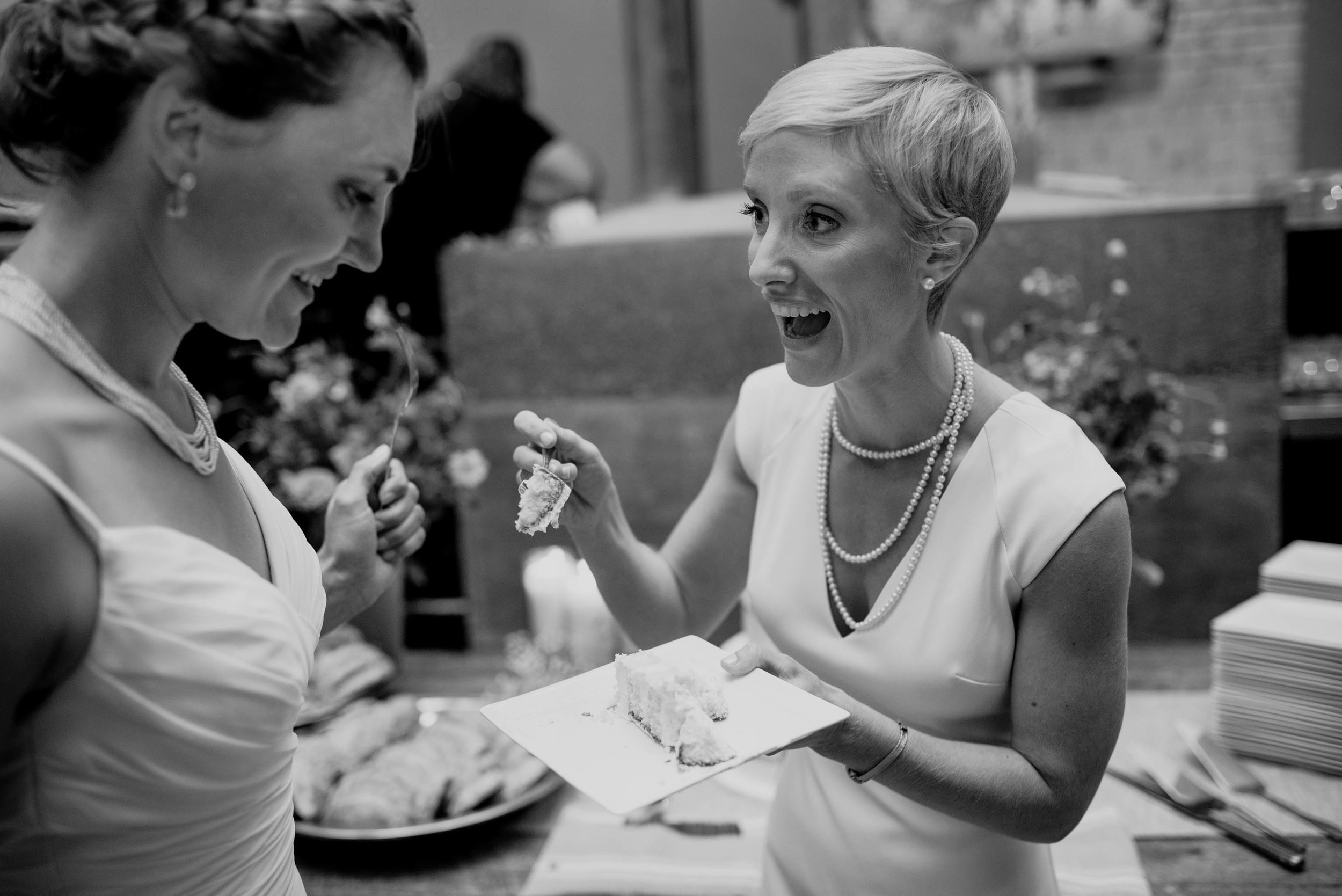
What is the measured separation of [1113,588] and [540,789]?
1.08 metres

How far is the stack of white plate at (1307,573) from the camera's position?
1.98 meters

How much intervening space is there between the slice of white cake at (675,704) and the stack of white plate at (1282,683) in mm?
1130

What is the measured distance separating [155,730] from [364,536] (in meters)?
0.55

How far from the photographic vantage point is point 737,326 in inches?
119

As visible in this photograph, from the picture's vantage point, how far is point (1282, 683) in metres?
1.87

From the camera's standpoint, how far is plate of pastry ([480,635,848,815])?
110 cm

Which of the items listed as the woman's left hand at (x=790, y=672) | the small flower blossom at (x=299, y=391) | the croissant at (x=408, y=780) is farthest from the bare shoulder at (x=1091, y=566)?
the small flower blossom at (x=299, y=391)

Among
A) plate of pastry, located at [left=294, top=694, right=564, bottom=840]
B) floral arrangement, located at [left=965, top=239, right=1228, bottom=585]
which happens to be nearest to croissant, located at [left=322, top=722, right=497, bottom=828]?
plate of pastry, located at [left=294, top=694, right=564, bottom=840]

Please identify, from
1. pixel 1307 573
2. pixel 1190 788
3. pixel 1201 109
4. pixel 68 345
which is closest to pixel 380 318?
pixel 68 345

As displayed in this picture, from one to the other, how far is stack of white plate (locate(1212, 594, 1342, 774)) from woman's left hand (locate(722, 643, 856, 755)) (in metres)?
1.02

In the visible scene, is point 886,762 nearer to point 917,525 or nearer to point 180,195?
point 917,525

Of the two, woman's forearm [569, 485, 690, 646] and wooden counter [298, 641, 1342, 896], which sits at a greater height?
woman's forearm [569, 485, 690, 646]

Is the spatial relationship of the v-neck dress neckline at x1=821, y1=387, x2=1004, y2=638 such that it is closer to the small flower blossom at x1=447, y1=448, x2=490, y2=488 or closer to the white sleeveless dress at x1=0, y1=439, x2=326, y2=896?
the white sleeveless dress at x1=0, y1=439, x2=326, y2=896

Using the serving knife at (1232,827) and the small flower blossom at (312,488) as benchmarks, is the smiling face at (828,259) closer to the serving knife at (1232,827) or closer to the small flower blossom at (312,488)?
the serving knife at (1232,827)
